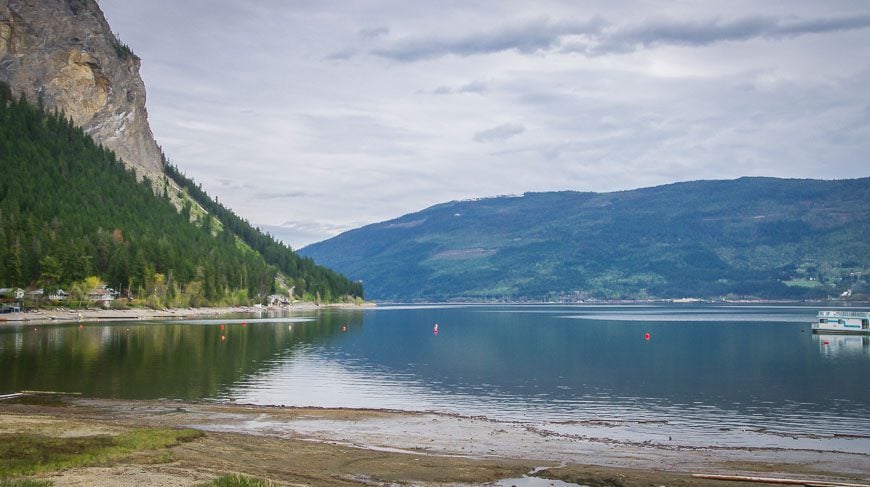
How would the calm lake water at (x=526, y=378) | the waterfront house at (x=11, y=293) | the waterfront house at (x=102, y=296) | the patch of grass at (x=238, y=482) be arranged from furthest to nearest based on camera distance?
the waterfront house at (x=102, y=296) < the waterfront house at (x=11, y=293) < the calm lake water at (x=526, y=378) < the patch of grass at (x=238, y=482)

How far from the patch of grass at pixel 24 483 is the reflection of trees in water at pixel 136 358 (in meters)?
28.2

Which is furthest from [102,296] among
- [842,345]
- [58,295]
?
[842,345]

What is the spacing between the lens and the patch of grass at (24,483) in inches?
789

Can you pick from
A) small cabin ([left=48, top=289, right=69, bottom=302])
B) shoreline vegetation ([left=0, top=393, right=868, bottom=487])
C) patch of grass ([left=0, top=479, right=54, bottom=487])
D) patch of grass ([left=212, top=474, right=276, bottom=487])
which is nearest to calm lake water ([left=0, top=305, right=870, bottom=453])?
shoreline vegetation ([left=0, top=393, right=868, bottom=487])

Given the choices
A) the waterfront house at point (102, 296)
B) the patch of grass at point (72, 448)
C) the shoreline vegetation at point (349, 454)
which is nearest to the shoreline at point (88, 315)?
the waterfront house at point (102, 296)

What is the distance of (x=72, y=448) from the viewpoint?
26.8m

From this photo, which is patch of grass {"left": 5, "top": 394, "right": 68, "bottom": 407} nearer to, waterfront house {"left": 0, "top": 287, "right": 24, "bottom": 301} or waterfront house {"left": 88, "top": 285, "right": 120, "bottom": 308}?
waterfront house {"left": 0, "top": 287, "right": 24, "bottom": 301}

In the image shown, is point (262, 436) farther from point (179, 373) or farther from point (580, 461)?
point (179, 373)

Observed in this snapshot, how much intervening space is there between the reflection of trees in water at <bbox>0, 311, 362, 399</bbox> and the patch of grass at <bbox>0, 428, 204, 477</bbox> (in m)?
19.2

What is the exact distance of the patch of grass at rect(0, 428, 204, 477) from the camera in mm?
23562

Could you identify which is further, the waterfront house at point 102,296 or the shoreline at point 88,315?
the waterfront house at point 102,296

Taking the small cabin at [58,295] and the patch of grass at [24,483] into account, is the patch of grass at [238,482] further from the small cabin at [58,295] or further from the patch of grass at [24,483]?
the small cabin at [58,295]

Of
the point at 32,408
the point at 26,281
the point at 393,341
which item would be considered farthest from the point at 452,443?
the point at 26,281

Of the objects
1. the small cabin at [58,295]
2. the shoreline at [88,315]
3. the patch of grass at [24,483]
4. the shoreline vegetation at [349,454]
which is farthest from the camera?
the small cabin at [58,295]
